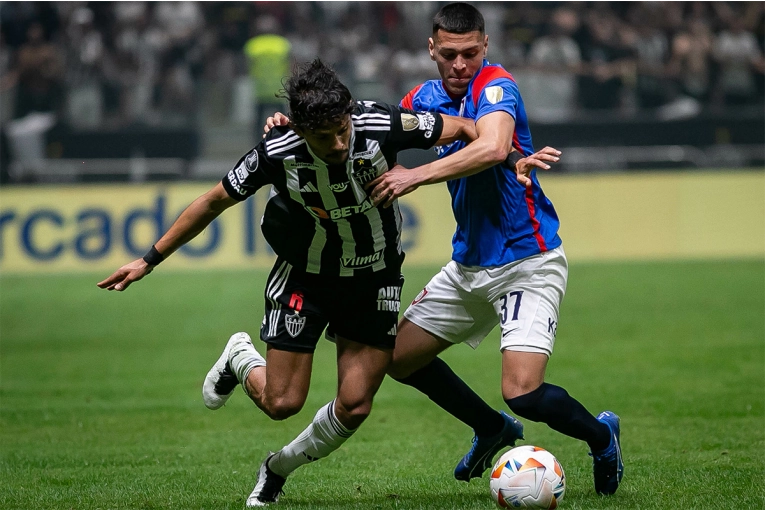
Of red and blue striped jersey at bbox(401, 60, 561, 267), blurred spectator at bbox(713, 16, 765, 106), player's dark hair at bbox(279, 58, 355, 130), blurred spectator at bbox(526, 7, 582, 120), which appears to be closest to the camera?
player's dark hair at bbox(279, 58, 355, 130)

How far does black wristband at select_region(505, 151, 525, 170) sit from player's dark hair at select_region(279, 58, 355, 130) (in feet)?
2.77

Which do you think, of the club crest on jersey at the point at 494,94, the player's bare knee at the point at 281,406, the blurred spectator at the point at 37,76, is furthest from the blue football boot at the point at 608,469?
the blurred spectator at the point at 37,76

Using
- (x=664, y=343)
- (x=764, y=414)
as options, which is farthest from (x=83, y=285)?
(x=764, y=414)

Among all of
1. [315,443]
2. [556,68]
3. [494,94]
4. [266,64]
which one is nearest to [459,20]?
[494,94]

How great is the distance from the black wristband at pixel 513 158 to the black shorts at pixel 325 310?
834 mm

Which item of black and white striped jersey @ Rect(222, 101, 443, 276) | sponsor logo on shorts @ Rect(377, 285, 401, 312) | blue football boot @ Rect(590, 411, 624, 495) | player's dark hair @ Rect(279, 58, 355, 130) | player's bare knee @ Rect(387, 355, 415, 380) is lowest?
blue football boot @ Rect(590, 411, 624, 495)

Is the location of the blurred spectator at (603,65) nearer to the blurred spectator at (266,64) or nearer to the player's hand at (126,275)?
the blurred spectator at (266,64)

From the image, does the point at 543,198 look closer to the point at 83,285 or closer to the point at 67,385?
the point at 67,385

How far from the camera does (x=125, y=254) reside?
1554 cm

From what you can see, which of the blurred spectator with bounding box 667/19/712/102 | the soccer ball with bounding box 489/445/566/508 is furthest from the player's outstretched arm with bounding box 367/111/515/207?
the blurred spectator with bounding box 667/19/712/102

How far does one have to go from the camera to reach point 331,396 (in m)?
8.26

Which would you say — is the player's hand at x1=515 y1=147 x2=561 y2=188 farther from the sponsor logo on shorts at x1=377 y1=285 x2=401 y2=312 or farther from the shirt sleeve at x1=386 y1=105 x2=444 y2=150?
the sponsor logo on shorts at x1=377 y1=285 x2=401 y2=312

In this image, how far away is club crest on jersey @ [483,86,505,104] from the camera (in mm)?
4926

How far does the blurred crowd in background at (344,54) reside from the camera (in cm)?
1688
